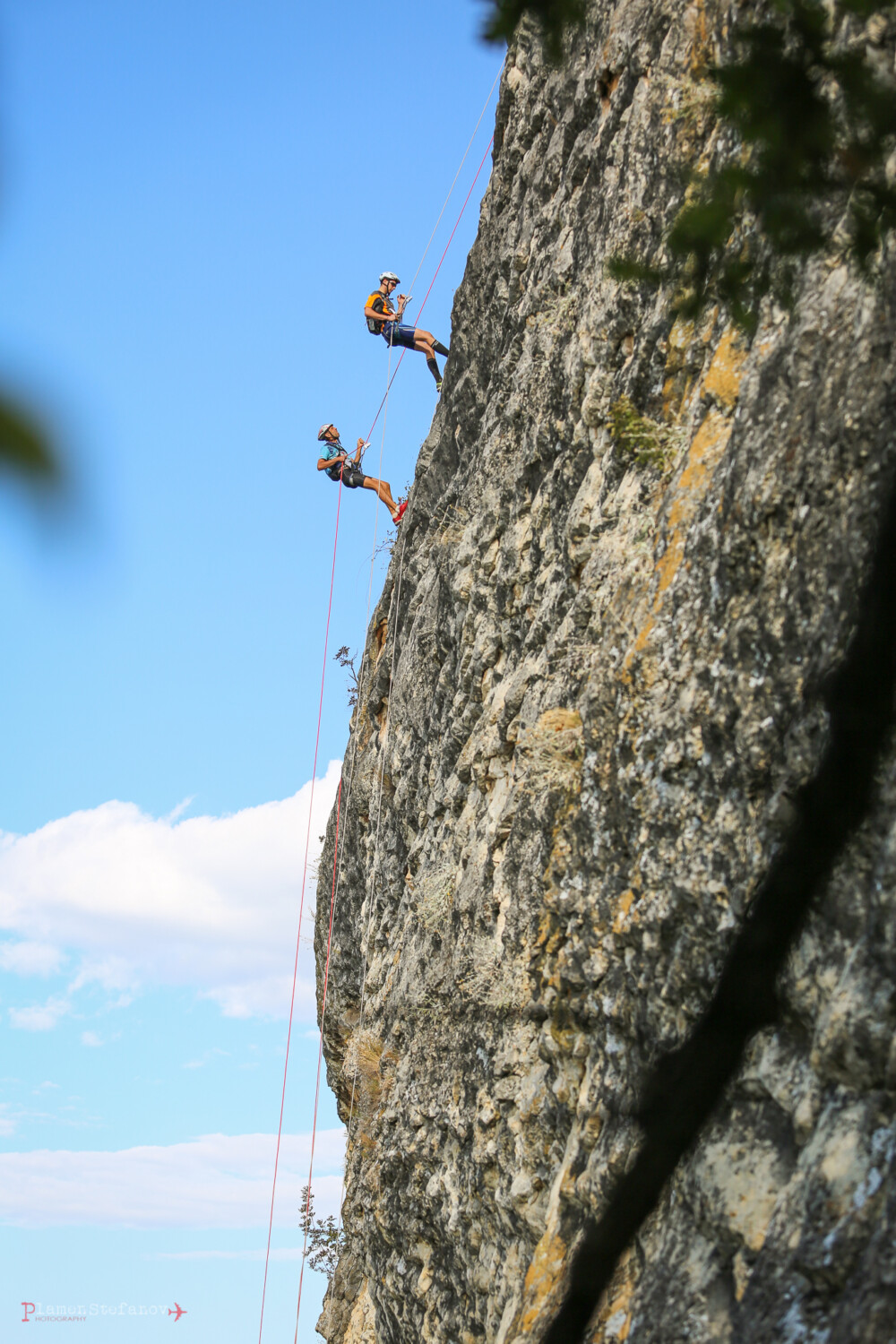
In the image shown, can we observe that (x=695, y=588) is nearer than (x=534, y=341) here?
Yes

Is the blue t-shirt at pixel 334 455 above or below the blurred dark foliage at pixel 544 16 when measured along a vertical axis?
above

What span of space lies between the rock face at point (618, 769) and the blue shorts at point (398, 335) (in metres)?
3.69

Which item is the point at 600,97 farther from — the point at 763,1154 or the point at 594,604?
the point at 763,1154

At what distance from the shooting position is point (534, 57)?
35.0 feet

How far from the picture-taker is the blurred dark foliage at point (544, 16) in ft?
12.0

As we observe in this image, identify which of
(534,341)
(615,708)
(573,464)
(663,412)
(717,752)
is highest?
(534,341)

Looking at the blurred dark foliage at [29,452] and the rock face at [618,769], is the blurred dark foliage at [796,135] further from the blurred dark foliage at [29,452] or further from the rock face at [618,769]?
the blurred dark foliage at [29,452]

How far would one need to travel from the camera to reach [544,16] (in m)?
3.76

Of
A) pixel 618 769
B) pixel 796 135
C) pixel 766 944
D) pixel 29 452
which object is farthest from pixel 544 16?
pixel 766 944

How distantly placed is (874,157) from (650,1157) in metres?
4.45

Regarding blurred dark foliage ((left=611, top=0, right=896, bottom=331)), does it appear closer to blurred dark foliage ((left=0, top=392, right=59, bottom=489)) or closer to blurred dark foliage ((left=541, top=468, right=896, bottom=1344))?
blurred dark foliage ((left=541, top=468, right=896, bottom=1344))

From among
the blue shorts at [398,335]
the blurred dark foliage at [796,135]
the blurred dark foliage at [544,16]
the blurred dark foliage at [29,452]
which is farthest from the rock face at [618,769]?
the blue shorts at [398,335]

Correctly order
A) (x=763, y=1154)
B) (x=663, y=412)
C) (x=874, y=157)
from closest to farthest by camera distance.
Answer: (x=874, y=157) < (x=763, y=1154) < (x=663, y=412)

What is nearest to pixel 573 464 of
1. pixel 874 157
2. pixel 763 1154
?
pixel 874 157
